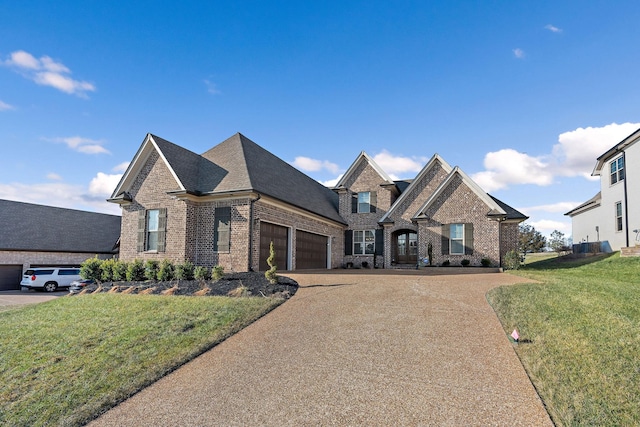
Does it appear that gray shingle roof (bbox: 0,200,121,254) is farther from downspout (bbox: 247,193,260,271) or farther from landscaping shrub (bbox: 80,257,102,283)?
downspout (bbox: 247,193,260,271)

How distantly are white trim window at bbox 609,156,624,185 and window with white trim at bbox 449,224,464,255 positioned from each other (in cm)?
868

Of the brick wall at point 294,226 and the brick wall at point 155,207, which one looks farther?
the brick wall at point 155,207

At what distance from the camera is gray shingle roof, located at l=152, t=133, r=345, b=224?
15.9 metres

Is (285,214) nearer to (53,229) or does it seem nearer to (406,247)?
(406,247)

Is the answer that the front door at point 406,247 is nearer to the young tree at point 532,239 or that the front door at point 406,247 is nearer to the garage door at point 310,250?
the garage door at point 310,250

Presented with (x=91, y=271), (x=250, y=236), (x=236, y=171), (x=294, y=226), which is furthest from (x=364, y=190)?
(x=91, y=271)

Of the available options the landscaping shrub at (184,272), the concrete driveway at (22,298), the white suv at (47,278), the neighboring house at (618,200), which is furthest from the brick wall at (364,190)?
the white suv at (47,278)

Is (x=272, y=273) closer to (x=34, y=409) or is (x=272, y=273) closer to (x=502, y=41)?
(x=34, y=409)

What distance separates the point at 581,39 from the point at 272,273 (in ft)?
38.8

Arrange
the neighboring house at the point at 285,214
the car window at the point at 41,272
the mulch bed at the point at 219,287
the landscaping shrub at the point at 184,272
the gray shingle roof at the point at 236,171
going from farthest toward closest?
1. the car window at the point at 41,272
2. the gray shingle roof at the point at 236,171
3. the neighboring house at the point at 285,214
4. the landscaping shrub at the point at 184,272
5. the mulch bed at the point at 219,287

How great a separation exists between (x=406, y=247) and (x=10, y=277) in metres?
26.4

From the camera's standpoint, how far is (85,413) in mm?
4770

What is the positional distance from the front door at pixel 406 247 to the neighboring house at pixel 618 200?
404 inches

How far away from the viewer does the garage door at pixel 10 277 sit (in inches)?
960
